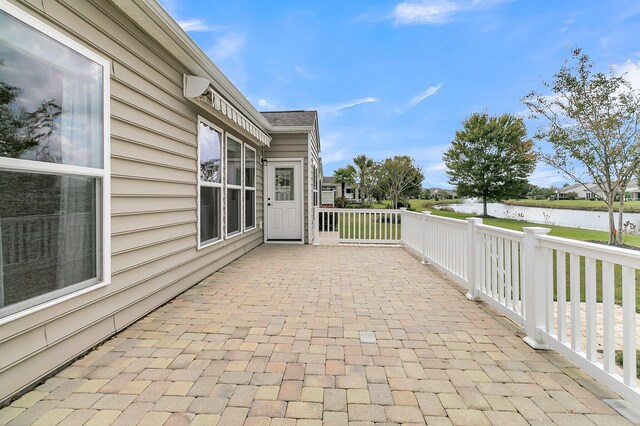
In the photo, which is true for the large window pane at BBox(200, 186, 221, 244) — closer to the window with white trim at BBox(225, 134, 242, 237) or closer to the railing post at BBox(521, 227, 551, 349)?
the window with white trim at BBox(225, 134, 242, 237)

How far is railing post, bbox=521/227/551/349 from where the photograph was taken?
222 centimetres

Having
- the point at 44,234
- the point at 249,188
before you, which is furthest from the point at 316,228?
the point at 44,234

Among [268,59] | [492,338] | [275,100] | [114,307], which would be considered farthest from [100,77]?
[275,100]

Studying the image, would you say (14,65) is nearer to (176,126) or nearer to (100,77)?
(100,77)

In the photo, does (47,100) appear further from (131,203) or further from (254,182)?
(254,182)

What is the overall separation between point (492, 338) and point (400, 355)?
0.84 metres

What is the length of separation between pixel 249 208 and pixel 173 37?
363cm

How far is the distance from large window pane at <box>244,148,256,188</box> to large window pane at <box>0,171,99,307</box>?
3.76 meters

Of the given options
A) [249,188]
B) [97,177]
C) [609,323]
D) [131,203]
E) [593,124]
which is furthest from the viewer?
[593,124]

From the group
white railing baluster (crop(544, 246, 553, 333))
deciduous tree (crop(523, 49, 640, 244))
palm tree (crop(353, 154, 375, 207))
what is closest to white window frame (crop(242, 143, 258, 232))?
white railing baluster (crop(544, 246, 553, 333))

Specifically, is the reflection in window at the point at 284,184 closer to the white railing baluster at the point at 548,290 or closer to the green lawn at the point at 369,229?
the green lawn at the point at 369,229

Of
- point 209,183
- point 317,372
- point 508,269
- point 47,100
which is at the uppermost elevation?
point 47,100

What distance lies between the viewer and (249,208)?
623 cm

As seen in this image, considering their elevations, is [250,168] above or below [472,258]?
above
